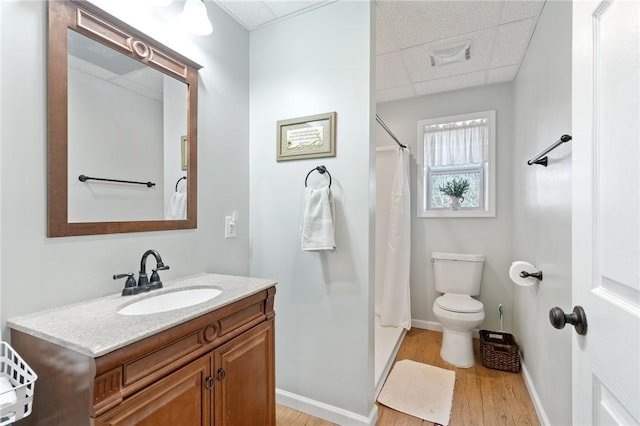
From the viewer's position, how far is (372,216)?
1.69 meters

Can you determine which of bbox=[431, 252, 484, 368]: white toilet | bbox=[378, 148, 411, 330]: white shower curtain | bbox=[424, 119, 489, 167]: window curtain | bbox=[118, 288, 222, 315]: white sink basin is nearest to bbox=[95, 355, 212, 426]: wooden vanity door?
bbox=[118, 288, 222, 315]: white sink basin

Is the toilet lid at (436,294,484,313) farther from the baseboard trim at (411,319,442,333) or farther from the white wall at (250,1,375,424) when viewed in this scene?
the white wall at (250,1,375,424)

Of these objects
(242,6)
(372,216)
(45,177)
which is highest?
(242,6)

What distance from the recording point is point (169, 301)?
1.32 meters

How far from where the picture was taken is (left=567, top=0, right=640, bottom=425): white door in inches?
21.3

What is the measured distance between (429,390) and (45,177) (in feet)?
8.07

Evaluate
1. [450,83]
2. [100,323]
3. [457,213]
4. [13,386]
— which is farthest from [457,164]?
[13,386]

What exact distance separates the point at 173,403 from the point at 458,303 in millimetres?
2257

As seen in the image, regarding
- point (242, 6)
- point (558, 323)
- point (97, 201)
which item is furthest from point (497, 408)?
point (242, 6)

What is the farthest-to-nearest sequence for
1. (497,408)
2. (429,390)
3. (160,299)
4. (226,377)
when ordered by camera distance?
(429,390)
(497,408)
(160,299)
(226,377)

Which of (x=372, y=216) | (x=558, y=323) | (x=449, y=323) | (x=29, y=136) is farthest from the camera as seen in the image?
(x=449, y=323)

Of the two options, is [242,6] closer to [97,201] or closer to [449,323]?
[97,201]

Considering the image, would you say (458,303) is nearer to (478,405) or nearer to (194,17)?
(478,405)

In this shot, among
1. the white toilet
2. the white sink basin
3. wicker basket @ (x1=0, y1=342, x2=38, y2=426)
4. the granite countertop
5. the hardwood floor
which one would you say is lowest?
the hardwood floor
